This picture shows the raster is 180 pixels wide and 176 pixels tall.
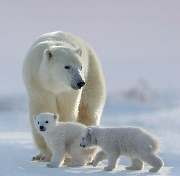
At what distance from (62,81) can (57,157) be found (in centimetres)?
129

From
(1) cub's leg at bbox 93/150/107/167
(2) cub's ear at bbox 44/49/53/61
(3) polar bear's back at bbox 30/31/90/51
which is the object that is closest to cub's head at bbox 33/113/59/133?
(1) cub's leg at bbox 93/150/107/167

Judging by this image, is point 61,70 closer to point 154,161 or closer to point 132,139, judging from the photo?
point 132,139

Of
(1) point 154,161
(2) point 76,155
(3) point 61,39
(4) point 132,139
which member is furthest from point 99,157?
(3) point 61,39

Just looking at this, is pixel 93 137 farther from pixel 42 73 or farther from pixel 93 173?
pixel 42 73

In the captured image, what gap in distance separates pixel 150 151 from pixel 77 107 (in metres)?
2.07

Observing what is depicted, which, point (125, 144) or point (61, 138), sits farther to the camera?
point (61, 138)

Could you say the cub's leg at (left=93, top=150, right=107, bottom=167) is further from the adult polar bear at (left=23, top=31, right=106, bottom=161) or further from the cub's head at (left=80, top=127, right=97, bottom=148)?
the adult polar bear at (left=23, top=31, right=106, bottom=161)

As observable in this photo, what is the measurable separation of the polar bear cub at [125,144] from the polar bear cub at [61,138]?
24 centimetres

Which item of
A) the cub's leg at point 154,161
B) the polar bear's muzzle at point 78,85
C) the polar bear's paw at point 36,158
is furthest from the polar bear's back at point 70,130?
the polar bear's paw at point 36,158

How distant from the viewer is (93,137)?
25.5 ft

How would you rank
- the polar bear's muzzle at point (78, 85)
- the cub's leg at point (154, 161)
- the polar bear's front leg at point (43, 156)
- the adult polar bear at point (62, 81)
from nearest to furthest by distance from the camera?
the cub's leg at point (154, 161) < the polar bear's muzzle at point (78, 85) < the adult polar bear at point (62, 81) < the polar bear's front leg at point (43, 156)

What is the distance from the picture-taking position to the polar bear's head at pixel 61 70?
8.27 metres

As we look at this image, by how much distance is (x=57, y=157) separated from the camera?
784 cm

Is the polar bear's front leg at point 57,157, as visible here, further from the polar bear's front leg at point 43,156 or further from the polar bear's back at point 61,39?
the polar bear's back at point 61,39
